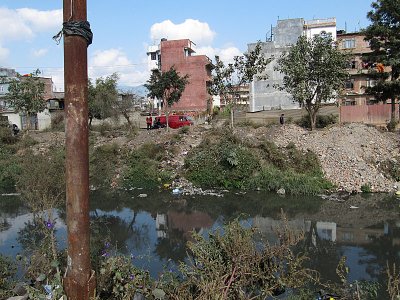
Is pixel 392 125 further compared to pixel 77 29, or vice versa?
pixel 392 125

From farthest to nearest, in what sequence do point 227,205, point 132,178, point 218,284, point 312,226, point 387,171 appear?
1. point 132,178
2. point 387,171
3. point 227,205
4. point 312,226
5. point 218,284

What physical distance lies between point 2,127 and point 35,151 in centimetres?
409

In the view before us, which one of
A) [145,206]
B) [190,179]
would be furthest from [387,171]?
[145,206]

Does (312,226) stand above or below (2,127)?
below

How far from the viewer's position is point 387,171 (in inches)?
632

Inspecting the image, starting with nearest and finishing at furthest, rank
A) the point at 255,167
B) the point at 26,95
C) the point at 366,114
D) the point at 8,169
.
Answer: the point at 255,167 → the point at 8,169 → the point at 366,114 → the point at 26,95

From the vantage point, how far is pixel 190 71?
48.5 meters

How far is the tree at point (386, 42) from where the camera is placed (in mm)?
21031

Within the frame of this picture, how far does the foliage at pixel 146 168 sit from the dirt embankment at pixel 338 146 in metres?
0.61

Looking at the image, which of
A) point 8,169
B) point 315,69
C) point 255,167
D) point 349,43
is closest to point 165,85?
point 315,69

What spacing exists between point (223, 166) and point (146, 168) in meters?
3.63

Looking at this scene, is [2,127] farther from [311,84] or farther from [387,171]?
[387,171]

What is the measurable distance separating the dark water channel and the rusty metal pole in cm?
339

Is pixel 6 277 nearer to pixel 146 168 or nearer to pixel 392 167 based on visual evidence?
pixel 146 168
